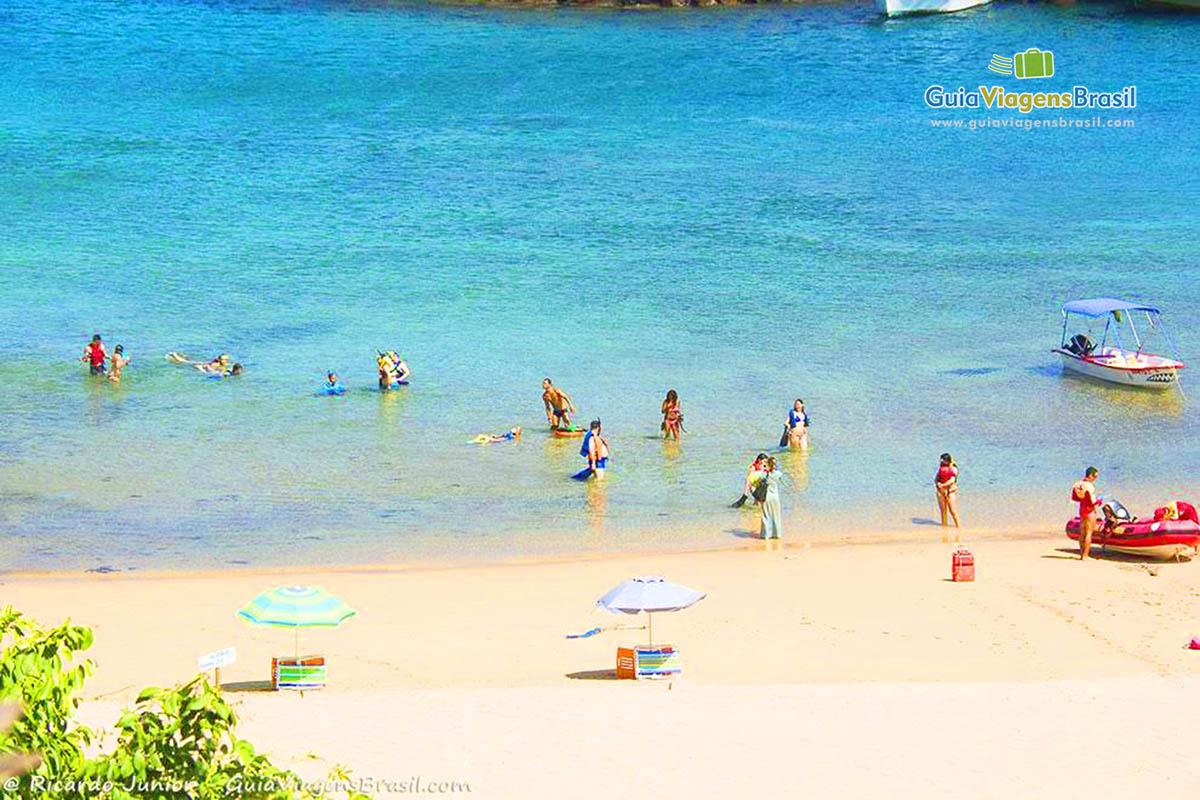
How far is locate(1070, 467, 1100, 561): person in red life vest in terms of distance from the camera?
20797mm

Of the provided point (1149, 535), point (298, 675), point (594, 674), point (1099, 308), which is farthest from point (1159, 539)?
point (298, 675)

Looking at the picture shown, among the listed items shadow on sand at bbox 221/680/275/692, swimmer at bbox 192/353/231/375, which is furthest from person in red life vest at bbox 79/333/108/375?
shadow on sand at bbox 221/680/275/692

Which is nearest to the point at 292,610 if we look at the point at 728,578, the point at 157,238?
the point at 728,578

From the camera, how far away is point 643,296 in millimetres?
37500

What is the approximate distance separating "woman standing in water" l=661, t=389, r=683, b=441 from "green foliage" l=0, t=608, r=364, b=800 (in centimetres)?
1814

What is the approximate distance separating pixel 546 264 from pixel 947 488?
18.8 meters

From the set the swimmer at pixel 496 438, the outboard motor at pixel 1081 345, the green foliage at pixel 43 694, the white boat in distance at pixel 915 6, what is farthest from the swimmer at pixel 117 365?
the white boat in distance at pixel 915 6

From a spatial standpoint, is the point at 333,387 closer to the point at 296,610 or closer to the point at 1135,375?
the point at 1135,375

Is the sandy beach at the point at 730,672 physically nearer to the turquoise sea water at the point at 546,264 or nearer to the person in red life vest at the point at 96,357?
the turquoise sea water at the point at 546,264

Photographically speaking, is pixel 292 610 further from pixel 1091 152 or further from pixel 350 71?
pixel 350 71

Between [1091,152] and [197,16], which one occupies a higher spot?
[197,16]

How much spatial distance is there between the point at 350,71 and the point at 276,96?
3833 millimetres

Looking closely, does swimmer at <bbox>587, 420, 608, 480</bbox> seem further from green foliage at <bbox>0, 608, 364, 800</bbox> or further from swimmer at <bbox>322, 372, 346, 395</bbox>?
green foliage at <bbox>0, 608, 364, 800</bbox>

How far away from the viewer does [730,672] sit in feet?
55.4
